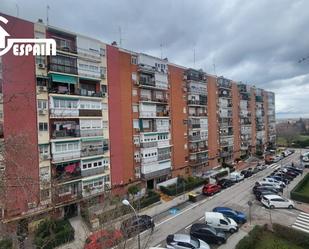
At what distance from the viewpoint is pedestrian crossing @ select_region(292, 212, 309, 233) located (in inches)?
947

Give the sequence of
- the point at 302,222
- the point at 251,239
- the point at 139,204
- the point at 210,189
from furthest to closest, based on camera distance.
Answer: the point at 210,189, the point at 139,204, the point at 302,222, the point at 251,239

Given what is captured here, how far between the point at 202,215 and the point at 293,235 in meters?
9.02

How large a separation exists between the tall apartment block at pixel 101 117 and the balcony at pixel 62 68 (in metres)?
0.10

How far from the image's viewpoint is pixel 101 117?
2834cm

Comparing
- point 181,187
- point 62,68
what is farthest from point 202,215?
point 62,68

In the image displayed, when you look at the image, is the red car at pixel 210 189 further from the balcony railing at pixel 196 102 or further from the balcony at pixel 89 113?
the balcony at pixel 89 113

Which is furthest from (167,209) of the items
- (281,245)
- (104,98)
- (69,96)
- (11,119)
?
(11,119)

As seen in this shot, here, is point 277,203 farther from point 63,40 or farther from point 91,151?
point 63,40

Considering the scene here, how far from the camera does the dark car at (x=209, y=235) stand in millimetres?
21141

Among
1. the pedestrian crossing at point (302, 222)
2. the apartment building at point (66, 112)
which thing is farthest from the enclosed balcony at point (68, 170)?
the pedestrian crossing at point (302, 222)

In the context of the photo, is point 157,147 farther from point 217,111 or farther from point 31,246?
point 31,246

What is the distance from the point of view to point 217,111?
49.2 meters

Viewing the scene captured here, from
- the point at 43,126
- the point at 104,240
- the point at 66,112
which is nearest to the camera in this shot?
the point at 104,240

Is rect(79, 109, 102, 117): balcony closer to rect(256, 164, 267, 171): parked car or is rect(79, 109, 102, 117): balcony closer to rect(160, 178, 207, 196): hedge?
rect(160, 178, 207, 196): hedge
